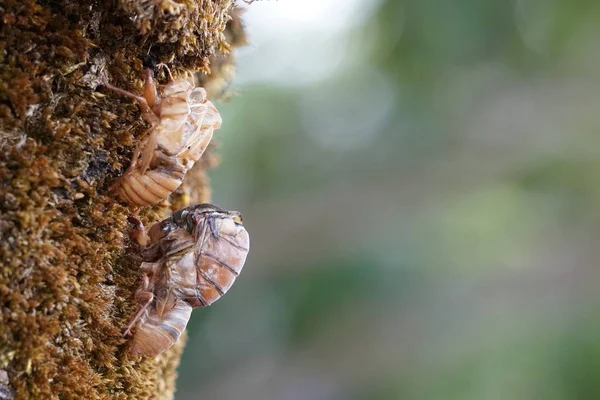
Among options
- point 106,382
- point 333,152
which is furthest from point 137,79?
point 333,152

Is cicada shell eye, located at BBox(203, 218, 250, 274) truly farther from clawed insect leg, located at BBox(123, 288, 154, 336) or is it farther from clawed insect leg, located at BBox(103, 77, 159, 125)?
clawed insect leg, located at BBox(103, 77, 159, 125)

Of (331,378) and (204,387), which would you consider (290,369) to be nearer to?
(331,378)

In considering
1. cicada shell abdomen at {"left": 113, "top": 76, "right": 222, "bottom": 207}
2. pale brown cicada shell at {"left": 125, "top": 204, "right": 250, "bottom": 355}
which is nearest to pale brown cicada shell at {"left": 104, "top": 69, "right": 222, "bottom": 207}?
cicada shell abdomen at {"left": 113, "top": 76, "right": 222, "bottom": 207}

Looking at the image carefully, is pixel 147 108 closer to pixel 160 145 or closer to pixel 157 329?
pixel 160 145

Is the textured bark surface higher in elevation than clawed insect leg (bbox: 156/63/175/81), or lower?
lower

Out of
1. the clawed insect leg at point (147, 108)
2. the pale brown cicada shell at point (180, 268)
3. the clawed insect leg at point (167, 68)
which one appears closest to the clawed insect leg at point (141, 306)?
the pale brown cicada shell at point (180, 268)

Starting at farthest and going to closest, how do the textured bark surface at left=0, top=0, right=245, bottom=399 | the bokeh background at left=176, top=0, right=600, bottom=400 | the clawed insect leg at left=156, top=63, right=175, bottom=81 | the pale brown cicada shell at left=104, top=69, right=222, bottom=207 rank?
the bokeh background at left=176, top=0, right=600, bottom=400, the clawed insect leg at left=156, top=63, right=175, bottom=81, the pale brown cicada shell at left=104, top=69, right=222, bottom=207, the textured bark surface at left=0, top=0, right=245, bottom=399

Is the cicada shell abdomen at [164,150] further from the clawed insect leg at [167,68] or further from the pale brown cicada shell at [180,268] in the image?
the pale brown cicada shell at [180,268]
